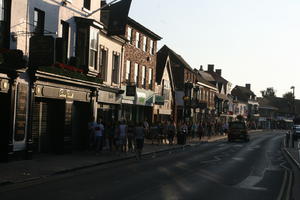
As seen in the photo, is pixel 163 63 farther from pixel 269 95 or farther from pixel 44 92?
pixel 269 95

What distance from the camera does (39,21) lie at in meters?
19.6

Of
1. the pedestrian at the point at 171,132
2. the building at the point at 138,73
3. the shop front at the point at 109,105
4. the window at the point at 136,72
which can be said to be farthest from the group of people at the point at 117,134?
the window at the point at 136,72

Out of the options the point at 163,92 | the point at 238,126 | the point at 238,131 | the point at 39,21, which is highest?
the point at 39,21

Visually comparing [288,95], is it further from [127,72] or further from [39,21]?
[39,21]

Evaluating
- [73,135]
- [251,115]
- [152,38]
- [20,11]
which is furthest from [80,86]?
[251,115]

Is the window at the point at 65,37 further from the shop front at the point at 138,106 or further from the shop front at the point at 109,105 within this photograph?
the shop front at the point at 138,106

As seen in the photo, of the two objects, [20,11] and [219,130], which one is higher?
[20,11]

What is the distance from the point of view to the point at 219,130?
6150cm

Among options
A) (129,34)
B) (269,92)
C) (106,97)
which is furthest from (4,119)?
(269,92)

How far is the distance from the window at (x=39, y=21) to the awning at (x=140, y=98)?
17851 mm

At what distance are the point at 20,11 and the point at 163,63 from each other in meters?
31.7

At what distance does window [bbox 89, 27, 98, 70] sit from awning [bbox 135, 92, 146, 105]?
483 inches

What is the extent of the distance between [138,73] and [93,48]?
13.7 meters

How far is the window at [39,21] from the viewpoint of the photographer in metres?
19.2
